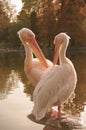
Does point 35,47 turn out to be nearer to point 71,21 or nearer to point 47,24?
point 71,21

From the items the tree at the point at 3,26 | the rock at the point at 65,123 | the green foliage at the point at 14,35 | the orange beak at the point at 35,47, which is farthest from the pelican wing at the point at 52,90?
the tree at the point at 3,26

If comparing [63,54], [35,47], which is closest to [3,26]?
[35,47]

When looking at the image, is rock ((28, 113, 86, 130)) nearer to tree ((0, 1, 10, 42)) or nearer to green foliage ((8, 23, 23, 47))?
green foliage ((8, 23, 23, 47))

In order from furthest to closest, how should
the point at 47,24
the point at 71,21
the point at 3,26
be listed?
the point at 3,26
the point at 47,24
the point at 71,21

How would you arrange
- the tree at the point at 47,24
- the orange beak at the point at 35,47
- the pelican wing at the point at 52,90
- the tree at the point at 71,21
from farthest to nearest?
the tree at the point at 47,24 → the tree at the point at 71,21 → the orange beak at the point at 35,47 → the pelican wing at the point at 52,90

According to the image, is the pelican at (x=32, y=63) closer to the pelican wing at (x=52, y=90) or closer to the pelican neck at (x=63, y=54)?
the pelican neck at (x=63, y=54)

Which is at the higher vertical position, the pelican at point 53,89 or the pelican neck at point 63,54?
the pelican neck at point 63,54

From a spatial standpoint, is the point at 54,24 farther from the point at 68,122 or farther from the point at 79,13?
the point at 68,122

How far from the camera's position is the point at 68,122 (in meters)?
7.63

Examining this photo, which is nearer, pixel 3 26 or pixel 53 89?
pixel 53 89

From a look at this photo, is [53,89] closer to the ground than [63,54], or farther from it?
closer to the ground

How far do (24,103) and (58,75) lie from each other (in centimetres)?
307

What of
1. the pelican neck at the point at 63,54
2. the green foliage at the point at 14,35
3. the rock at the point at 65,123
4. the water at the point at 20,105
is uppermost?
the pelican neck at the point at 63,54

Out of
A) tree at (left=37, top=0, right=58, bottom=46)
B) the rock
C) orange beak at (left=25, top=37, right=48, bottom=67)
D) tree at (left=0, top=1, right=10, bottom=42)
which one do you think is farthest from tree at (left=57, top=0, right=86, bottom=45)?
the rock
